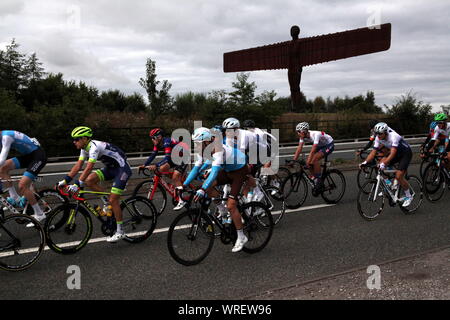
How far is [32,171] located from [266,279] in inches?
178

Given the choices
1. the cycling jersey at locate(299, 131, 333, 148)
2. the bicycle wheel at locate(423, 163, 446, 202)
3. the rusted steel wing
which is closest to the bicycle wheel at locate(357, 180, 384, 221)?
the cycling jersey at locate(299, 131, 333, 148)

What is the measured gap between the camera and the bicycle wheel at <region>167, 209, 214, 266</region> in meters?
5.03

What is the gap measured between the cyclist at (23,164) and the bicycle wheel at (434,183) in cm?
834

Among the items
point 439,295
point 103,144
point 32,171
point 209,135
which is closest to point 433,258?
point 439,295

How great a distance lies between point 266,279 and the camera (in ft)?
15.5

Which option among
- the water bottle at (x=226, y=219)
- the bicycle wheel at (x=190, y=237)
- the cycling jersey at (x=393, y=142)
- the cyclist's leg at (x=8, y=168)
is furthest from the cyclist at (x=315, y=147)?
the cyclist's leg at (x=8, y=168)

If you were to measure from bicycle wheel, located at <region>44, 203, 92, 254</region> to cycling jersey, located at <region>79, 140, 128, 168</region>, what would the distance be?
2.78 feet

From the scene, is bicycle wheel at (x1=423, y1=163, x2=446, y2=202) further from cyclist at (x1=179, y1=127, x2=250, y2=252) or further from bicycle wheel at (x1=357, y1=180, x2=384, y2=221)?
cyclist at (x1=179, y1=127, x2=250, y2=252)

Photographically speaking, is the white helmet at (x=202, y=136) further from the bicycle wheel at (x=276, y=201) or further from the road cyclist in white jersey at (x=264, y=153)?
the road cyclist in white jersey at (x=264, y=153)

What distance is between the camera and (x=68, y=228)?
576 centimetres

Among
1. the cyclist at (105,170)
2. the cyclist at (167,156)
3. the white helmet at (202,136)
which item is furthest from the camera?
the cyclist at (167,156)

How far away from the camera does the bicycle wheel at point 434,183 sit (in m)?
9.12

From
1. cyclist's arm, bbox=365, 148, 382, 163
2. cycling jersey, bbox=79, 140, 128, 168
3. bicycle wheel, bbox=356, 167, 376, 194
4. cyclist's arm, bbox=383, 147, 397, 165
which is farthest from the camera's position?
bicycle wheel, bbox=356, 167, 376, 194
